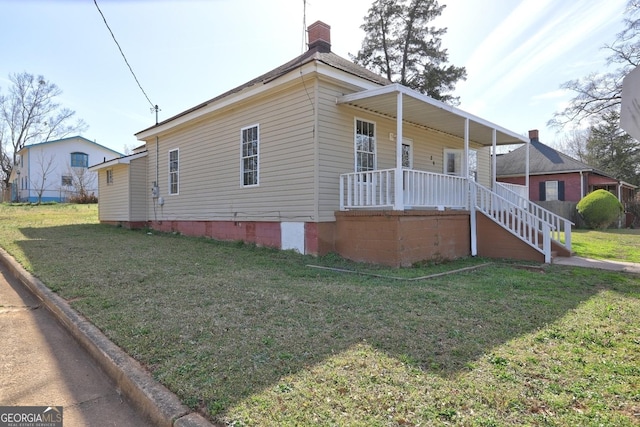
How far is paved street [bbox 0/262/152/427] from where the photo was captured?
7.80ft

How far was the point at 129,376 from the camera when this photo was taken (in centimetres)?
260

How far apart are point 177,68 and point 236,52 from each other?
1967mm

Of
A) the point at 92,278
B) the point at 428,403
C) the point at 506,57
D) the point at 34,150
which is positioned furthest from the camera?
the point at 34,150

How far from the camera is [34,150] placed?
1212 inches

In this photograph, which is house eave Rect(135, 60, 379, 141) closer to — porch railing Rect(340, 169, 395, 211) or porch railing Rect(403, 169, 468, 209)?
porch railing Rect(340, 169, 395, 211)

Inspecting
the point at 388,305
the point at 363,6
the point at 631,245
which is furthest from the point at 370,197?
the point at 363,6

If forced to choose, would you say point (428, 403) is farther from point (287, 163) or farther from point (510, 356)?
point (287, 163)

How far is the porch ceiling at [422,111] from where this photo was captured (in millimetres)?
7180

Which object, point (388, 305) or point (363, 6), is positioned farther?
point (363, 6)

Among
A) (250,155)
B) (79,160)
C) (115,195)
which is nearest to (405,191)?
(250,155)

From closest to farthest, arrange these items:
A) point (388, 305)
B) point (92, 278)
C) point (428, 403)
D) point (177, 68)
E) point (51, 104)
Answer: point (428, 403) → point (388, 305) → point (92, 278) → point (177, 68) → point (51, 104)

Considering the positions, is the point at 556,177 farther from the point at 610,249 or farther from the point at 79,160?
the point at 79,160

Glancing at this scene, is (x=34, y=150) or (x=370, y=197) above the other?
(x=34, y=150)

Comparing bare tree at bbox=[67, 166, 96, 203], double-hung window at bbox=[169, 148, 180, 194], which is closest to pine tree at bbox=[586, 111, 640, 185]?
double-hung window at bbox=[169, 148, 180, 194]
